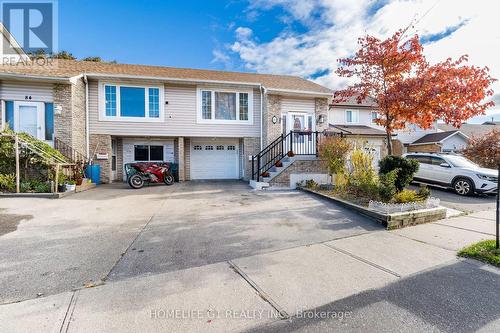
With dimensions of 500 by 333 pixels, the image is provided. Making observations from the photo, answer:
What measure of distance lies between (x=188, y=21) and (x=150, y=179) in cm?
812

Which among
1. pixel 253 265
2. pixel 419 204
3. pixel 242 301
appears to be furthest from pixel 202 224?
pixel 419 204

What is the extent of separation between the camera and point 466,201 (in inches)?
315

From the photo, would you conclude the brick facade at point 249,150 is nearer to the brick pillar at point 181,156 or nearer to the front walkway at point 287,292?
the brick pillar at point 181,156

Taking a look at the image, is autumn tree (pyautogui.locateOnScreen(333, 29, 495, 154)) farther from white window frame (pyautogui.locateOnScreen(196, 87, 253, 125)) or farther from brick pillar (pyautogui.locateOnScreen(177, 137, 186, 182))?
brick pillar (pyautogui.locateOnScreen(177, 137, 186, 182))

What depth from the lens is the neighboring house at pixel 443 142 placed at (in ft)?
68.6

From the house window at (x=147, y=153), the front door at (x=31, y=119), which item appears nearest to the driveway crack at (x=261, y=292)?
the house window at (x=147, y=153)

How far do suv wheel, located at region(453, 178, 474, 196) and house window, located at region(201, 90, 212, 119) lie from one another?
11.6 metres

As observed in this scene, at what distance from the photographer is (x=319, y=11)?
9.45m

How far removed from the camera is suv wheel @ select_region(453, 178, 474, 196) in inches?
351

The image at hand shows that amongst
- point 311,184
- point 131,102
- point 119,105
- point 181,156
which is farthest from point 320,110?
point 119,105

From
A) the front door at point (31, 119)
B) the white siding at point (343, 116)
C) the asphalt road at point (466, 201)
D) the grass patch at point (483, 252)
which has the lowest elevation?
the grass patch at point (483, 252)

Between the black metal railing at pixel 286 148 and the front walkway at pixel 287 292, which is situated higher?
the black metal railing at pixel 286 148

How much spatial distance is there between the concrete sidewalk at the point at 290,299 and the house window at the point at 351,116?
18.1 meters

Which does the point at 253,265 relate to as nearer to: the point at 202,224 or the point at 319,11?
the point at 202,224
